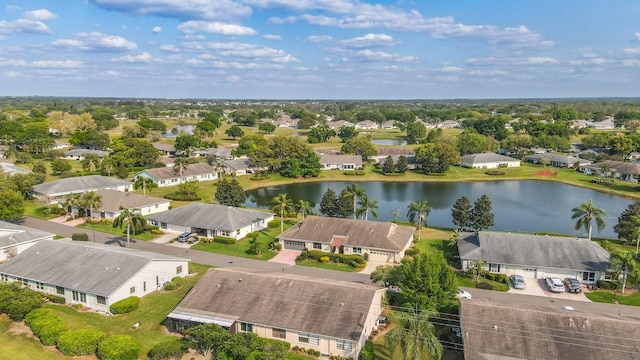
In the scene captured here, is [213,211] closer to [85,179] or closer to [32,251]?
[32,251]

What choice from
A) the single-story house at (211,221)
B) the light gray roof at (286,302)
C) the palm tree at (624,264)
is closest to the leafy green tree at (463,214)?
the palm tree at (624,264)

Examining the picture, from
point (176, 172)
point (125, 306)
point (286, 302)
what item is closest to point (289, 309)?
point (286, 302)

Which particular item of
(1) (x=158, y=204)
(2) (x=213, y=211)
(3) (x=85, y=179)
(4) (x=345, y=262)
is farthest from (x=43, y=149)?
(4) (x=345, y=262)

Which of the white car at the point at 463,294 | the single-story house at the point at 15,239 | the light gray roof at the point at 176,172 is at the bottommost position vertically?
the white car at the point at 463,294

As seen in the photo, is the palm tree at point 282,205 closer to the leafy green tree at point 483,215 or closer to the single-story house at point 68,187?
the leafy green tree at point 483,215

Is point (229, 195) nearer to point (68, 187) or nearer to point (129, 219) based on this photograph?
point (129, 219)

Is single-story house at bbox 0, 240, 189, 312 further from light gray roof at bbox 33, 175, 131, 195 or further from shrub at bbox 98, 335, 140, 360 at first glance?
light gray roof at bbox 33, 175, 131, 195

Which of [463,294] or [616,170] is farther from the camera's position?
[616,170]
